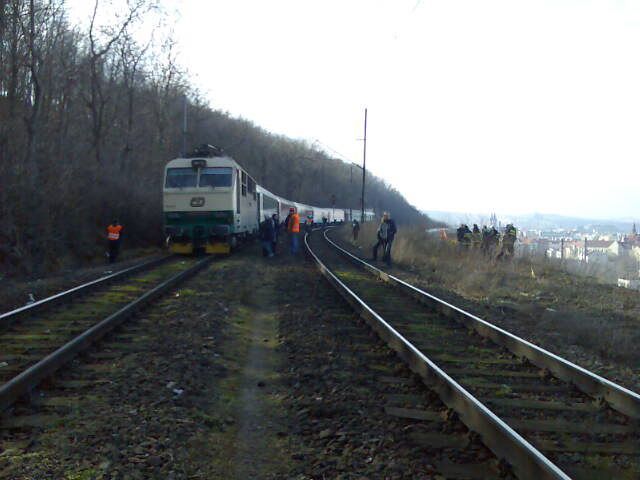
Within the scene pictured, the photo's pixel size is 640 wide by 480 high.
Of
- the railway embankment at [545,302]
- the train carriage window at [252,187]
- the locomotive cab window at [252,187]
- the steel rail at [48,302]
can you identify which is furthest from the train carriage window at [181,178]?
the railway embankment at [545,302]

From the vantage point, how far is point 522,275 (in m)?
19.0

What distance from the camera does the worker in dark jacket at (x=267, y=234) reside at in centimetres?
2031

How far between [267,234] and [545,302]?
10319mm

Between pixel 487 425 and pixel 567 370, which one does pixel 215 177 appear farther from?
pixel 487 425

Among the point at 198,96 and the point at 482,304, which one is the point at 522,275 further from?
the point at 198,96

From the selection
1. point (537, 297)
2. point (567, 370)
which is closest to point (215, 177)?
point (537, 297)

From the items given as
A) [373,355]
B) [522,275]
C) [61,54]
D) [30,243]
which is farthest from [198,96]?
[373,355]

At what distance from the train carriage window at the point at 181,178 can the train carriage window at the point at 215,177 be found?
11.7 inches

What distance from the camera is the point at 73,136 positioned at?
92.0 ft

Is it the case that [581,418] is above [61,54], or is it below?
below

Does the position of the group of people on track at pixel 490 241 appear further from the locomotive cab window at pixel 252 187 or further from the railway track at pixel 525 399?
the railway track at pixel 525 399

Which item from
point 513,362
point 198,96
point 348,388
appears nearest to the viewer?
point 348,388

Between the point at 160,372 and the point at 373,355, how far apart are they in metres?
2.51

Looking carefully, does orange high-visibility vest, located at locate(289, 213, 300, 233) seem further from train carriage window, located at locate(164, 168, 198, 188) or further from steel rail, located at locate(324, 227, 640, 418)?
steel rail, located at locate(324, 227, 640, 418)
